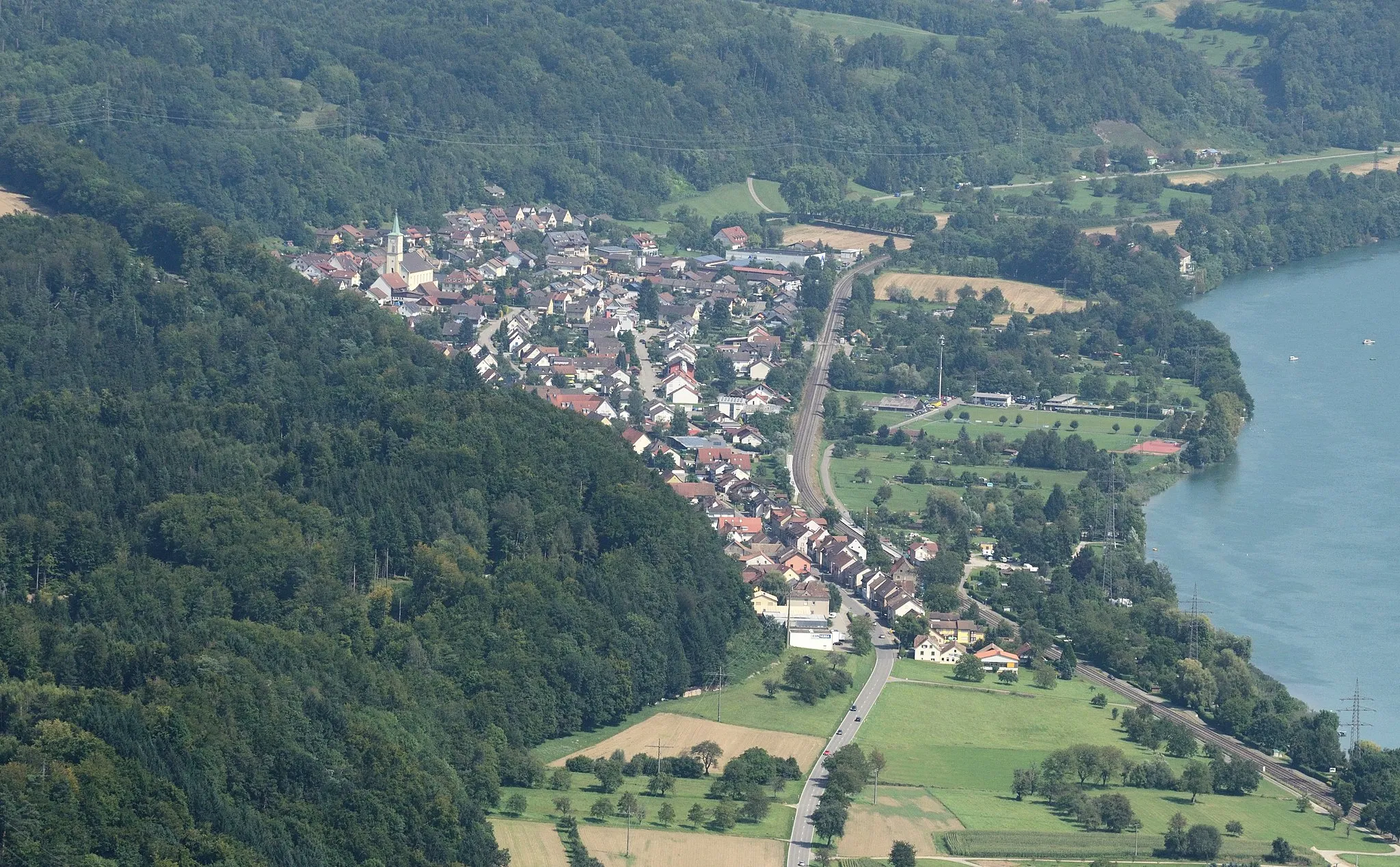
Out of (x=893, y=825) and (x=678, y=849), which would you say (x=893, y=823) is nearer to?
(x=893, y=825)

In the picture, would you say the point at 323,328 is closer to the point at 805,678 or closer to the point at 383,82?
the point at 805,678

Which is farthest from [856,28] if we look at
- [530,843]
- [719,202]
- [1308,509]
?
[530,843]

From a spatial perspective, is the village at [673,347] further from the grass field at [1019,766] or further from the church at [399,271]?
the grass field at [1019,766]

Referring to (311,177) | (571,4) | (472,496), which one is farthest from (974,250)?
(472,496)

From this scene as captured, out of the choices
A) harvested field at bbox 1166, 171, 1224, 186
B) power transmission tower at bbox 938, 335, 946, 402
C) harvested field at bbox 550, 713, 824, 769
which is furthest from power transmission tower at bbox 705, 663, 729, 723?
harvested field at bbox 1166, 171, 1224, 186

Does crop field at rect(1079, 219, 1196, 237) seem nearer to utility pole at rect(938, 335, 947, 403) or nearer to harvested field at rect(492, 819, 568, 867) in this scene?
utility pole at rect(938, 335, 947, 403)

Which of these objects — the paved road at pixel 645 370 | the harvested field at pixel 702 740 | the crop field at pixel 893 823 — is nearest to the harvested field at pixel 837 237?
the paved road at pixel 645 370

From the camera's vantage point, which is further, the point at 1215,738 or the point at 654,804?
the point at 1215,738
